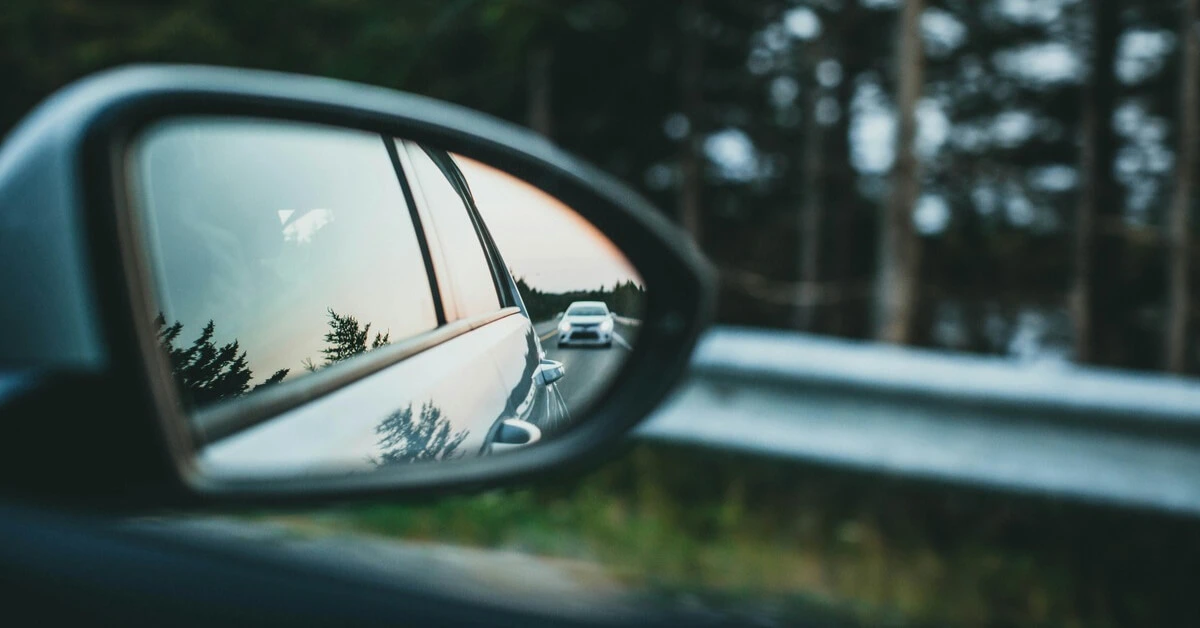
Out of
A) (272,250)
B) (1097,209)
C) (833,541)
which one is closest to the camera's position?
(272,250)

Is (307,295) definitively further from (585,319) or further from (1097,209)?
(1097,209)

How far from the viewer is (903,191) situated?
7461 mm

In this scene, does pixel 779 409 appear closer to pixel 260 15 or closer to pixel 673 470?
pixel 673 470

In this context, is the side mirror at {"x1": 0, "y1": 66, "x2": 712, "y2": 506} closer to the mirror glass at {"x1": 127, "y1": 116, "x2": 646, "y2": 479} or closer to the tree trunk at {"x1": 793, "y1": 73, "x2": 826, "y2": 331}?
the mirror glass at {"x1": 127, "y1": 116, "x2": 646, "y2": 479}

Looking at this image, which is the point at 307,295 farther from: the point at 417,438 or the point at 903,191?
the point at 903,191

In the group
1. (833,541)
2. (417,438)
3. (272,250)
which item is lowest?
(833,541)

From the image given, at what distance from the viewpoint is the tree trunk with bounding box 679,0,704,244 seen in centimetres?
1055

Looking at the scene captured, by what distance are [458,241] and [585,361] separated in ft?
1.02

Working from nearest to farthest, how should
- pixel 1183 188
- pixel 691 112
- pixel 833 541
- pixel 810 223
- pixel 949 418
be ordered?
pixel 949 418 < pixel 833 541 < pixel 1183 188 < pixel 691 112 < pixel 810 223

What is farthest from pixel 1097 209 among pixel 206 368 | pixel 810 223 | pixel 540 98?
pixel 206 368

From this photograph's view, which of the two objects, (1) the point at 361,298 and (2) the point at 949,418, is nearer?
(1) the point at 361,298

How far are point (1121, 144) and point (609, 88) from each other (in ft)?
17.5

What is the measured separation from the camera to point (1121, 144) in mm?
9789

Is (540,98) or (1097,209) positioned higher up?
(540,98)
